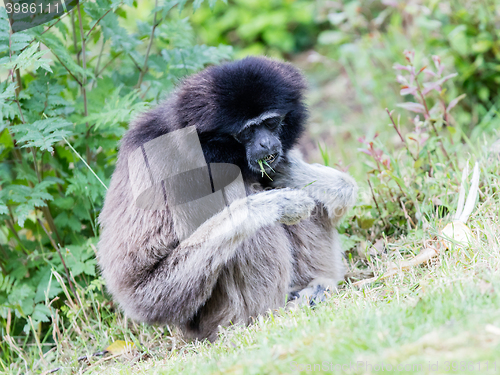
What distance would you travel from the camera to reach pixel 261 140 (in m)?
3.94

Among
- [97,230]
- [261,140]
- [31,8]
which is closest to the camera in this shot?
[261,140]

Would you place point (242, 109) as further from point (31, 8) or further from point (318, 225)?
point (31, 8)

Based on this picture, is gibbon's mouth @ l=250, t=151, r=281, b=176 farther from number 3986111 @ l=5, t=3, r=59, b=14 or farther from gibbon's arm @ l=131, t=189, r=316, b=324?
number 3986111 @ l=5, t=3, r=59, b=14

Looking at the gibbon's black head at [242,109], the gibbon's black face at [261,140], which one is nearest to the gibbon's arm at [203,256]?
the gibbon's black face at [261,140]

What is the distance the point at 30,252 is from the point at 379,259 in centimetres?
337

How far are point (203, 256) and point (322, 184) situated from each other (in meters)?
1.39

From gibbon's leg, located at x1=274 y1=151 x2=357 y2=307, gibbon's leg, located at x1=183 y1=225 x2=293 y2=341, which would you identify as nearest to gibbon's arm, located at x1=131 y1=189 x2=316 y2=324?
gibbon's leg, located at x1=183 y1=225 x2=293 y2=341

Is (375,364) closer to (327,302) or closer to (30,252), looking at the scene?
(327,302)

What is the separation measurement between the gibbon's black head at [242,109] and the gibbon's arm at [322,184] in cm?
40

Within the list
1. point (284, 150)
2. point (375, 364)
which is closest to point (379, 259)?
point (284, 150)

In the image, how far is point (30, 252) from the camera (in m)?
5.05

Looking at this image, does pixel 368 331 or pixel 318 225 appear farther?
pixel 318 225

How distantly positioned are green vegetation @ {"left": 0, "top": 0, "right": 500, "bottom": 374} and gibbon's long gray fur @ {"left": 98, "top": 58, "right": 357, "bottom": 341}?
265 millimetres

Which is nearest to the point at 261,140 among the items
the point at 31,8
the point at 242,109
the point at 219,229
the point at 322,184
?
the point at 242,109
